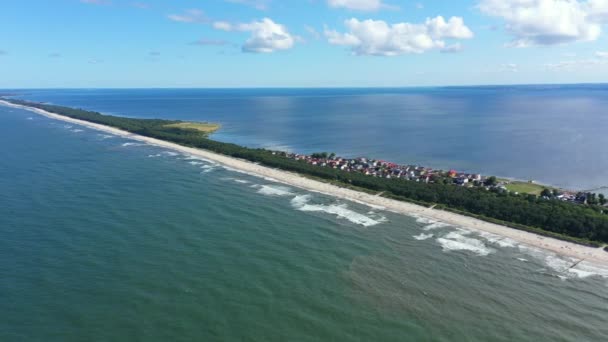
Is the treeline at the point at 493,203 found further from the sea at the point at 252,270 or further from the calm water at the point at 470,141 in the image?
the calm water at the point at 470,141

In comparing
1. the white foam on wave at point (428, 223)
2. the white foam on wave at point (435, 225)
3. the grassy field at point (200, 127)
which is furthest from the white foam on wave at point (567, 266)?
the grassy field at point (200, 127)

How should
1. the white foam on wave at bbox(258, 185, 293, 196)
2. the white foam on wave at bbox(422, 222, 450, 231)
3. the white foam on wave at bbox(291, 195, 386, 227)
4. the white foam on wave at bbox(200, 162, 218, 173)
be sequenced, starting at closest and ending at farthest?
the white foam on wave at bbox(422, 222, 450, 231)
the white foam on wave at bbox(291, 195, 386, 227)
the white foam on wave at bbox(258, 185, 293, 196)
the white foam on wave at bbox(200, 162, 218, 173)

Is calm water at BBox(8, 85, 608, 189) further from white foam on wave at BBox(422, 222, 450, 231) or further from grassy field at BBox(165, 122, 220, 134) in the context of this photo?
white foam on wave at BBox(422, 222, 450, 231)

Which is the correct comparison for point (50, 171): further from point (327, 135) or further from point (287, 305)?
point (327, 135)

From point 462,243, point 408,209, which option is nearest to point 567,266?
point 462,243

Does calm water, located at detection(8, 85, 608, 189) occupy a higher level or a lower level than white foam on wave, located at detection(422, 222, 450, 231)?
higher

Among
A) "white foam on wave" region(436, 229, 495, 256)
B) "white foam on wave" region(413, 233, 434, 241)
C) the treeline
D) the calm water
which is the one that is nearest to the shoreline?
the treeline
